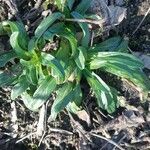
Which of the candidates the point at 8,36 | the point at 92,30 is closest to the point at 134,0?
the point at 92,30

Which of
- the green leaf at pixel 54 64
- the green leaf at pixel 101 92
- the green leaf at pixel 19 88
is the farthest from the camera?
the green leaf at pixel 101 92

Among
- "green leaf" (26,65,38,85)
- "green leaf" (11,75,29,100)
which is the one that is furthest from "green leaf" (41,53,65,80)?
"green leaf" (11,75,29,100)

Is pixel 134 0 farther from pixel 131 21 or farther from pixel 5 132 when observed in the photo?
pixel 5 132

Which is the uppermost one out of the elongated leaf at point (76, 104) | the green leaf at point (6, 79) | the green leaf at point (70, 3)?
the green leaf at point (70, 3)

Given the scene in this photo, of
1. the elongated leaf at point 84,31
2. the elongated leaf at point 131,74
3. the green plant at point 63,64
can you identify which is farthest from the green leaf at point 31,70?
the elongated leaf at point 131,74

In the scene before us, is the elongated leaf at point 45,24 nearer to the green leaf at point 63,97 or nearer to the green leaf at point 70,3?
the green leaf at point 70,3
